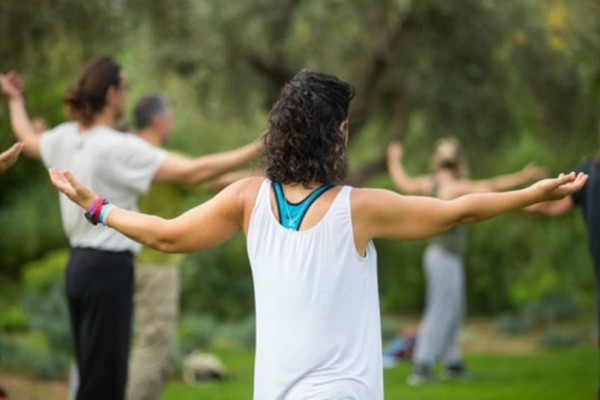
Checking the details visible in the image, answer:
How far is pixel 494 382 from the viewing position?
11344 millimetres

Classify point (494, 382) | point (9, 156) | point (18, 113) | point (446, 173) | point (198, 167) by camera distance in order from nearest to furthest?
point (9, 156)
point (198, 167)
point (18, 113)
point (446, 173)
point (494, 382)

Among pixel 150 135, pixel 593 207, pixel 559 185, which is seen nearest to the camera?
pixel 559 185

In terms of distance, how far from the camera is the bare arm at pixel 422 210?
406cm

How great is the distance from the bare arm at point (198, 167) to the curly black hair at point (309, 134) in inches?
73.5

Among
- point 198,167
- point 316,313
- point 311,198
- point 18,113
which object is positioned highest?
point 18,113

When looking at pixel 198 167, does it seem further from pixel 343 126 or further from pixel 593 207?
pixel 343 126

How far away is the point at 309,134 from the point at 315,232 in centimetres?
30

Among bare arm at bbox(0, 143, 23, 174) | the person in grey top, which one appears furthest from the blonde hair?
bare arm at bbox(0, 143, 23, 174)

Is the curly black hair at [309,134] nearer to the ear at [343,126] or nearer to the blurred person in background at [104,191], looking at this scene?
the ear at [343,126]

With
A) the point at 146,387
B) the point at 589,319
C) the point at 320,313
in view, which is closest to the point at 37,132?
the point at 146,387

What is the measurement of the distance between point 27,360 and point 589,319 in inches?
352

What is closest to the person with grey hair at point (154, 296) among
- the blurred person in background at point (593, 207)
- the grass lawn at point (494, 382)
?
the blurred person in background at point (593, 207)

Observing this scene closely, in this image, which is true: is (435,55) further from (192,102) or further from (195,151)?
(195,151)

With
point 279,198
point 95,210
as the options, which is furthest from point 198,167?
point 279,198
